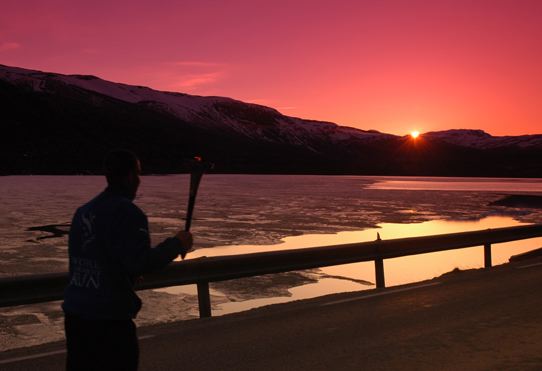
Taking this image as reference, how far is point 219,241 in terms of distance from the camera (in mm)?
19844

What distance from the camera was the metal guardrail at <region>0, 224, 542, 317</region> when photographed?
6.67m

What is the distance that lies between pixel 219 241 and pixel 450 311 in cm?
1233

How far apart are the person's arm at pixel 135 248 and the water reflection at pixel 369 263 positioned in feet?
23.4

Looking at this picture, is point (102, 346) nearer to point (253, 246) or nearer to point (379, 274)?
point (379, 274)

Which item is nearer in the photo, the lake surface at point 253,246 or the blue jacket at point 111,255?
the blue jacket at point 111,255

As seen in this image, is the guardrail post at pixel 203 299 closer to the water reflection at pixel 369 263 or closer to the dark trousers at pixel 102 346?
the water reflection at pixel 369 263

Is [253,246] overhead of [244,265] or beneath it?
Result: beneath

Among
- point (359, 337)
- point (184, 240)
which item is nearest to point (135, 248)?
point (184, 240)

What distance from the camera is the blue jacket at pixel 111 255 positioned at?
305 centimetres

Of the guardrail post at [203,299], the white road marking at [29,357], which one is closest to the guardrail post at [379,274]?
the guardrail post at [203,299]

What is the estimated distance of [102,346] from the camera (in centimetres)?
312

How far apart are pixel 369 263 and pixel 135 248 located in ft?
45.6

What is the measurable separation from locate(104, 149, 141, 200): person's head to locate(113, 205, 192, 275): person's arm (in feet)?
0.48

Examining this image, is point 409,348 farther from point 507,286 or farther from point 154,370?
point 507,286
